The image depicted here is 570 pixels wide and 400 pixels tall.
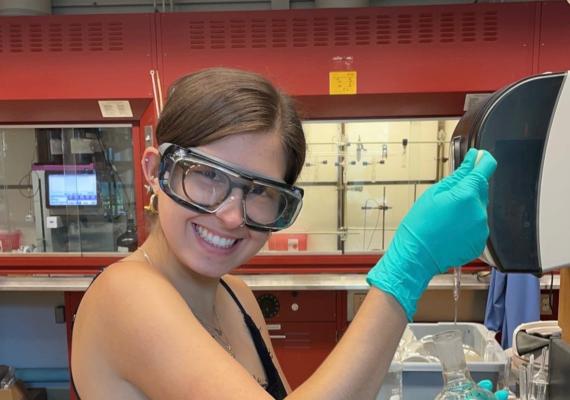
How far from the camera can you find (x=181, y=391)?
677 mm

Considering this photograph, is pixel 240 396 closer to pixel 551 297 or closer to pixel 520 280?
pixel 520 280

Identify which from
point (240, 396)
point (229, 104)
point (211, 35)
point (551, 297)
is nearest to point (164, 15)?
point (211, 35)

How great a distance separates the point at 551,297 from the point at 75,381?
274cm

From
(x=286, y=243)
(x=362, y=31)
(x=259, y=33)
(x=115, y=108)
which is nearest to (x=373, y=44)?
(x=362, y=31)

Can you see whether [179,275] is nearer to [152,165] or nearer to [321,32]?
[152,165]

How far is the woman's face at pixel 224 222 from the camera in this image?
31.5 inches

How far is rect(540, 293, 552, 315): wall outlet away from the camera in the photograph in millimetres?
2670

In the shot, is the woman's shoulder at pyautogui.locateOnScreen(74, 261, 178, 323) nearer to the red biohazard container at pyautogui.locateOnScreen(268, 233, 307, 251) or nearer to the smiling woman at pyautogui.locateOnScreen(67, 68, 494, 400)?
the smiling woman at pyautogui.locateOnScreen(67, 68, 494, 400)

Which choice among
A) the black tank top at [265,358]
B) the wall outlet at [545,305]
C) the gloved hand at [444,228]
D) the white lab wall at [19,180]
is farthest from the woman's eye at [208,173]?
the white lab wall at [19,180]

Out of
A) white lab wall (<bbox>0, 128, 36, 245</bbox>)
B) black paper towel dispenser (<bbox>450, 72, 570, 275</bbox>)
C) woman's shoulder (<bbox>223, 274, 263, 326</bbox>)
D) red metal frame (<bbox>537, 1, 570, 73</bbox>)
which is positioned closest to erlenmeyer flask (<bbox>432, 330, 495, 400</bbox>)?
black paper towel dispenser (<bbox>450, 72, 570, 275</bbox>)

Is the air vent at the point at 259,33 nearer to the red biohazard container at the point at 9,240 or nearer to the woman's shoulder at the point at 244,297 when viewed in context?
the woman's shoulder at the point at 244,297

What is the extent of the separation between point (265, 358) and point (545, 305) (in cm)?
229

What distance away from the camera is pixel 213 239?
844 millimetres

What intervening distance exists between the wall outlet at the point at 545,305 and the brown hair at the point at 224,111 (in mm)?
2451
